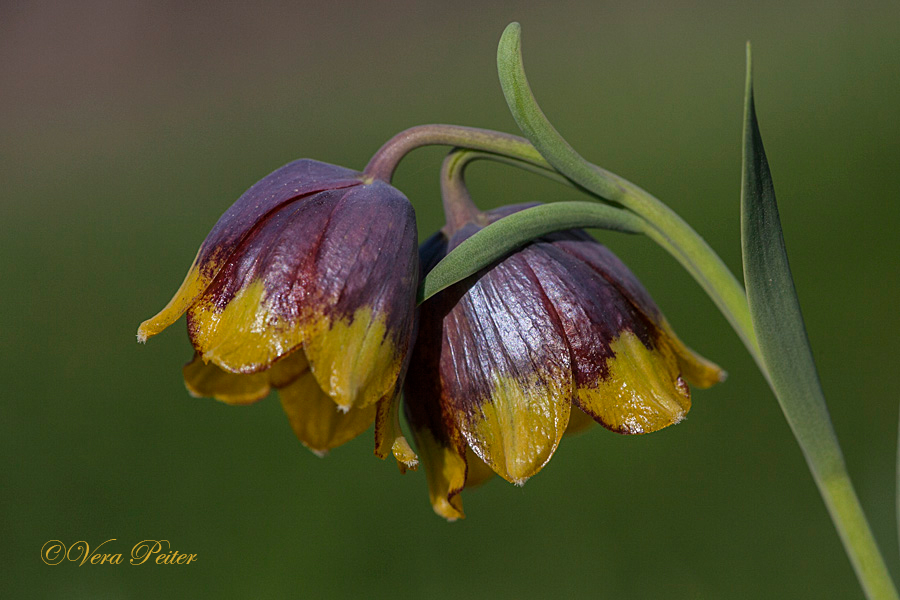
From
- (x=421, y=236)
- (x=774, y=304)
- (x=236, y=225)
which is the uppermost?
(x=236, y=225)

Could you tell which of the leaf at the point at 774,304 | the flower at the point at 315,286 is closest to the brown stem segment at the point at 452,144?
the flower at the point at 315,286

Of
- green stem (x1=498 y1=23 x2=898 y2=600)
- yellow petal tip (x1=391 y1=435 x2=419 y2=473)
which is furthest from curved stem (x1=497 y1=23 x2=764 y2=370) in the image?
yellow petal tip (x1=391 y1=435 x2=419 y2=473)

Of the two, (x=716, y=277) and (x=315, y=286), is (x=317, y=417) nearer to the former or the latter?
(x=315, y=286)

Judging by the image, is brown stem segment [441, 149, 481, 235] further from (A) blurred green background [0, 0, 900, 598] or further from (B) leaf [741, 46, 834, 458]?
(A) blurred green background [0, 0, 900, 598]

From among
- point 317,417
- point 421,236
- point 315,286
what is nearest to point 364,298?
point 315,286

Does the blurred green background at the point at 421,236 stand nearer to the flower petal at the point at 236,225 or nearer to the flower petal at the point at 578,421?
the flower petal at the point at 578,421

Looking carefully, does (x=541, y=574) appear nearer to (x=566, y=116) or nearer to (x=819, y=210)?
(x=819, y=210)
